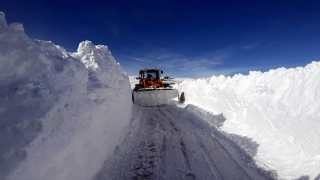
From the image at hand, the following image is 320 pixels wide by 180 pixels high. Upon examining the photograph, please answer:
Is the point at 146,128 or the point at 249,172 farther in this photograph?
the point at 146,128

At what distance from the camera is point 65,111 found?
11.7 ft

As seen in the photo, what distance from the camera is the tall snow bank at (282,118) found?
184 inches

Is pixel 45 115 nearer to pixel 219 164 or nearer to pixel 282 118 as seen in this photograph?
pixel 219 164

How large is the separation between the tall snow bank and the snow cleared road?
0.88m

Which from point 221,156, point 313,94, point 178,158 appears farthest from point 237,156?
point 313,94

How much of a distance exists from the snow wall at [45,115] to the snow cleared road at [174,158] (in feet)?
2.00

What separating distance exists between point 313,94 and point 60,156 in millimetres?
Result: 6507

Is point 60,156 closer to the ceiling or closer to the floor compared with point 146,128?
closer to the ceiling

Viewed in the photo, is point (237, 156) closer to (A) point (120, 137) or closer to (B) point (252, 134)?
(B) point (252, 134)

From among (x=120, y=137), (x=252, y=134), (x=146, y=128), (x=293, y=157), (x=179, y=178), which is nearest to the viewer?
(x=179, y=178)

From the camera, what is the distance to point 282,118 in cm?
609

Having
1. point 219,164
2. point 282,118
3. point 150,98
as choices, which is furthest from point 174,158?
point 150,98

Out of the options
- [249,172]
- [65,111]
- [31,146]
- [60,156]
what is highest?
[65,111]

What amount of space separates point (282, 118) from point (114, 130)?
5124 millimetres
